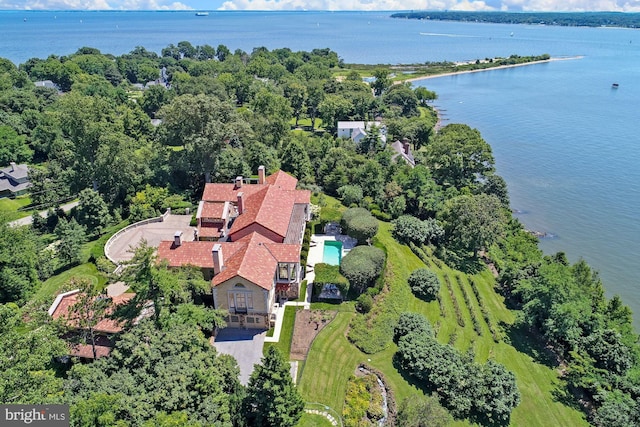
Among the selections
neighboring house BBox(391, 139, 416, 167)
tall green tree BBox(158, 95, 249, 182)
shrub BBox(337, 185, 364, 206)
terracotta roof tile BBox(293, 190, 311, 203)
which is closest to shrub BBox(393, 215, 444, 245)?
shrub BBox(337, 185, 364, 206)

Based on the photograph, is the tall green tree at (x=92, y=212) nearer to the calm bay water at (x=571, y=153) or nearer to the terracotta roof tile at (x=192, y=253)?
the terracotta roof tile at (x=192, y=253)

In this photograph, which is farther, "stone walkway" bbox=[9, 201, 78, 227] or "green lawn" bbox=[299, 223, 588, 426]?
"stone walkway" bbox=[9, 201, 78, 227]

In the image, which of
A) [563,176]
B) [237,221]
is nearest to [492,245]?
[237,221]

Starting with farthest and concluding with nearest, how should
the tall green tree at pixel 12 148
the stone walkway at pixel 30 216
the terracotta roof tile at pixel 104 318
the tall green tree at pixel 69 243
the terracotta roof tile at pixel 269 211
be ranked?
the tall green tree at pixel 12 148 → the stone walkway at pixel 30 216 → the tall green tree at pixel 69 243 → the terracotta roof tile at pixel 269 211 → the terracotta roof tile at pixel 104 318

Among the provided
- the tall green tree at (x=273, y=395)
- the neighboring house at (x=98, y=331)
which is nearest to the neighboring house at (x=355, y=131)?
the neighboring house at (x=98, y=331)

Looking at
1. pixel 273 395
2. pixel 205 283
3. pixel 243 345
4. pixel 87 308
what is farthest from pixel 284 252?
pixel 87 308

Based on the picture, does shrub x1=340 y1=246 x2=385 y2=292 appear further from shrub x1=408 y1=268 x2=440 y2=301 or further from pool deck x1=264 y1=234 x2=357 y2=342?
shrub x1=408 y1=268 x2=440 y2=301

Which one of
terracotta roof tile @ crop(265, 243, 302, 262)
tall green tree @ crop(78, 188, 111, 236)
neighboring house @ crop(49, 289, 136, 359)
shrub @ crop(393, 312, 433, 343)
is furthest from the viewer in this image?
tall green tree @ crop(78, 188, 111, 236)
